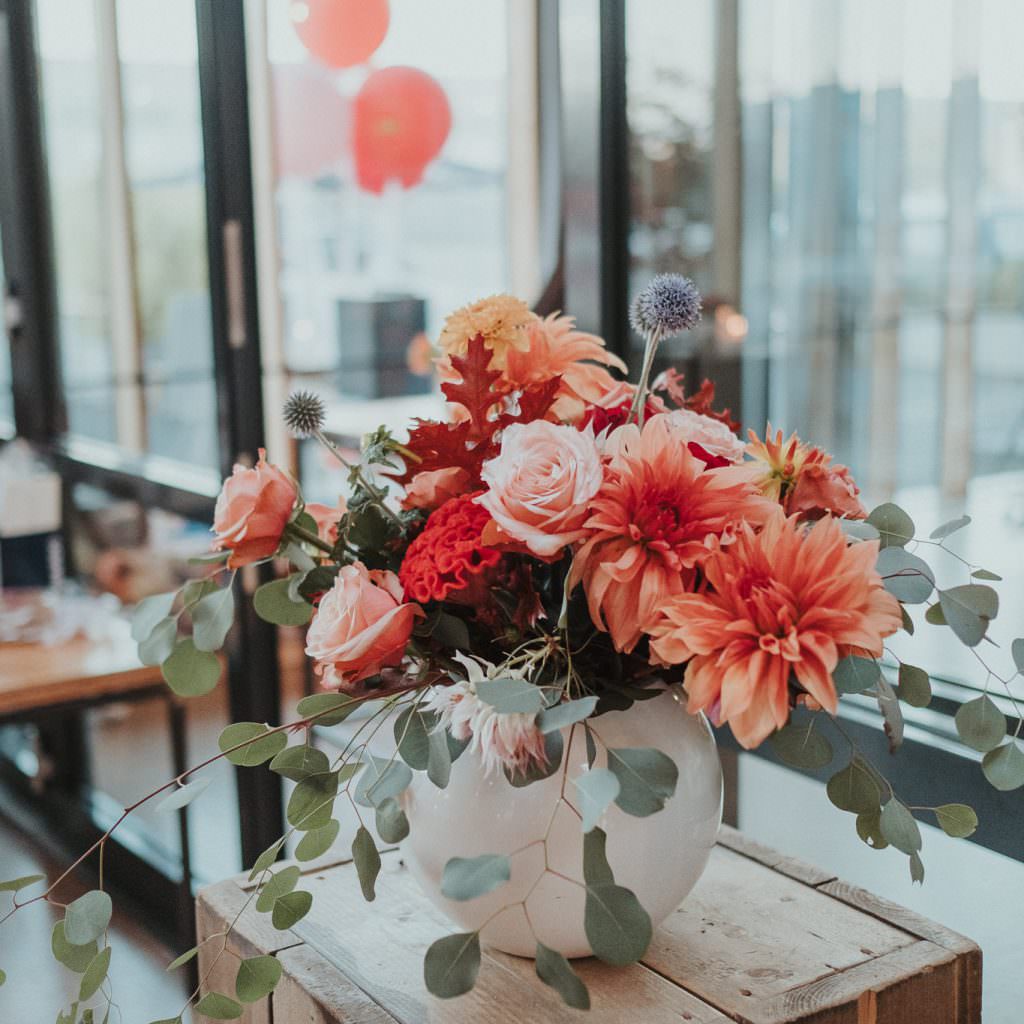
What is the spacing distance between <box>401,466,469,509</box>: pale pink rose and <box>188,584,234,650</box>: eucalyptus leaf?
0.53 ft

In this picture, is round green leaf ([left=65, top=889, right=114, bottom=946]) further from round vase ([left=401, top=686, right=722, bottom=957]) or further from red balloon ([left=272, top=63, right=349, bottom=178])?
red balloon ([left=272, top=63, right=349, bottom=178])

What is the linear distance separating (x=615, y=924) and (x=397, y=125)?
147 inches

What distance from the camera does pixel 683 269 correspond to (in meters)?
1.93

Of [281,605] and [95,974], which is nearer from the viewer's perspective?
[95,974]

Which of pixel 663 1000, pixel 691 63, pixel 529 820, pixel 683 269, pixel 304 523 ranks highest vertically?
pixel 691 63

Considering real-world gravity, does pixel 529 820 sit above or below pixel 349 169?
below

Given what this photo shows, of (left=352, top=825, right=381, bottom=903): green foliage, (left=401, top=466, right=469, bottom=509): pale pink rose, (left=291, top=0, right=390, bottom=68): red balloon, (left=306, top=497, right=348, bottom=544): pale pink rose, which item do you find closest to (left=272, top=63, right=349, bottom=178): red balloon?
(left=291, top=0, right=390, bottom=68): red balloon

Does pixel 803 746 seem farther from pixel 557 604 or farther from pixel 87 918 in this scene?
pixel 87 918

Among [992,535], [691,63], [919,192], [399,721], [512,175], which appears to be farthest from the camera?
[512,175]

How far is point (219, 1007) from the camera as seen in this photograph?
0.94 metres

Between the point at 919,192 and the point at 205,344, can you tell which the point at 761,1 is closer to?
the point at 919,192

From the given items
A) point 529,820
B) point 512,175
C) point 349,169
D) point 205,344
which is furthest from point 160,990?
point 512,175

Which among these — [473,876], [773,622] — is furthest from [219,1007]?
[773,622]

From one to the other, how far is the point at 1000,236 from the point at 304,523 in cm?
98
